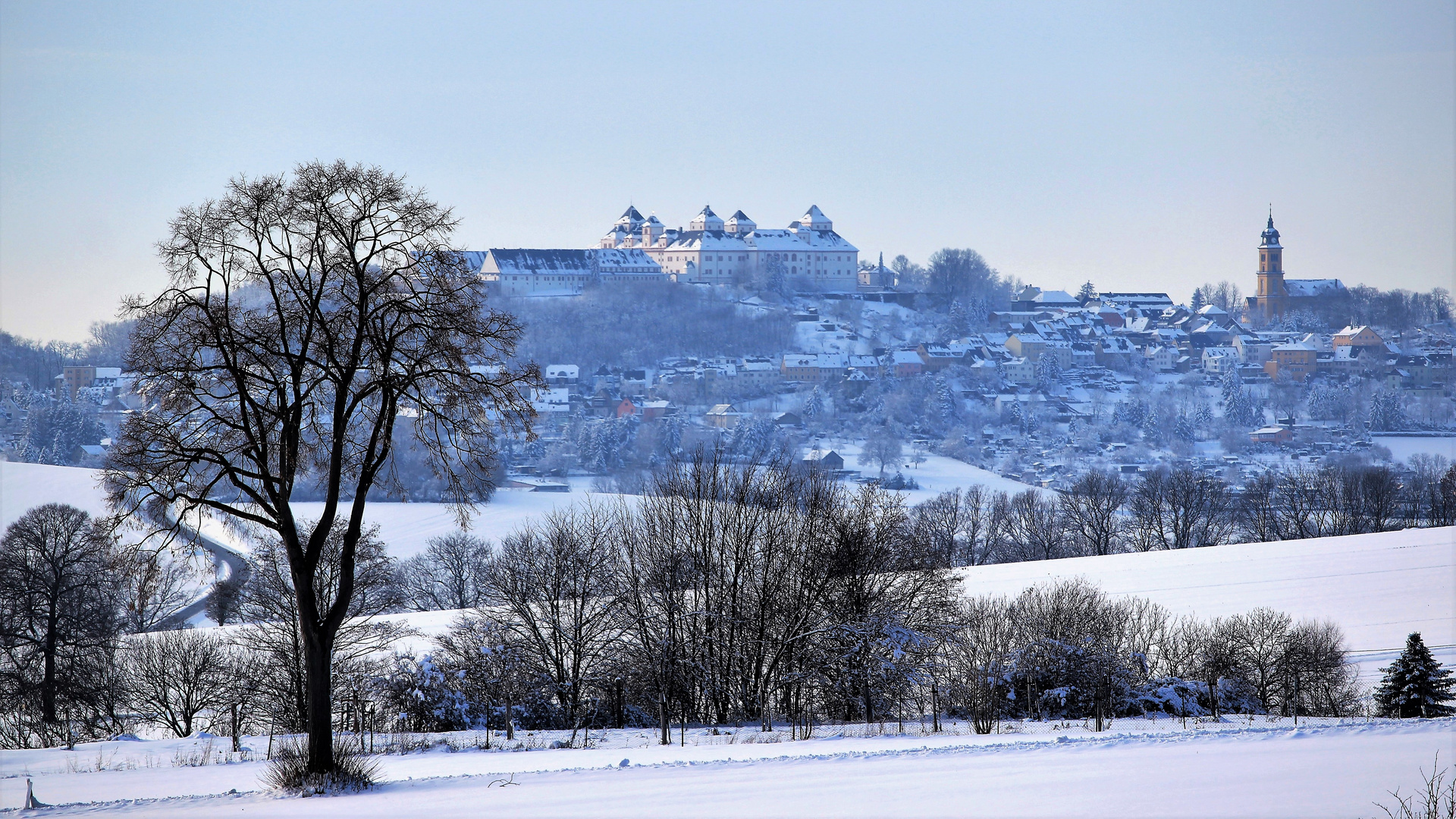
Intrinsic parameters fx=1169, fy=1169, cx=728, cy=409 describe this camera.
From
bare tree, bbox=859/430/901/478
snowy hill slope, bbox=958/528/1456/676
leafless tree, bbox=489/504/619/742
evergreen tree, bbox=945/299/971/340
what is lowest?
snowy hill slope, bbox=958/528/1456/676

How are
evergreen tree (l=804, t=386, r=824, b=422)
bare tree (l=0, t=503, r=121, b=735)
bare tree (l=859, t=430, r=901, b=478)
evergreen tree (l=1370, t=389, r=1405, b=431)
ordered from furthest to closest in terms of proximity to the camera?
evergreen tree (l=804, t=386, r=824, b=422) < evergreen tree (l=1370, t=389, r=1405, b=431) < bare tree (l=859, t=430, r=901, b=478) < bare tree (l=0, t=503, r=121, b=735)

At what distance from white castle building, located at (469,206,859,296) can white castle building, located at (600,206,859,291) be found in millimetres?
108

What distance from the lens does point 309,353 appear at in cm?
983

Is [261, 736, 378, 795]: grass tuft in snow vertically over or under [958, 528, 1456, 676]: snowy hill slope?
over

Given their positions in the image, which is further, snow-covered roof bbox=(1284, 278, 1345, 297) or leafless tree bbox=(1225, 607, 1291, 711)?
snow-covered roof bbox=(1284, 278, 1345, 297)

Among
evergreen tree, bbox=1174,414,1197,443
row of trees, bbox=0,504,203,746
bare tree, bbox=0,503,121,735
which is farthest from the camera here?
evergreen tree, bbox=1174,414,1197,443

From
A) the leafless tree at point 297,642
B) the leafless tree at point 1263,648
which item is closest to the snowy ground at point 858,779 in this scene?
the leafless tree at point 297,642

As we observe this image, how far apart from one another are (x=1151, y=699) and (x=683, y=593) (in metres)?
7.10

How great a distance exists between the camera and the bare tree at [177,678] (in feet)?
66.1

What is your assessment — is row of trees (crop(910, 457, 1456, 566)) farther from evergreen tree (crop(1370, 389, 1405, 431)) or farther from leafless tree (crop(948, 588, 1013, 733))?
evergreen tree (crop(1370, 389, 1405, 431))

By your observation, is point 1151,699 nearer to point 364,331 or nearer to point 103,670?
point 364,331

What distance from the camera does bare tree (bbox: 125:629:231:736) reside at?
20.1m

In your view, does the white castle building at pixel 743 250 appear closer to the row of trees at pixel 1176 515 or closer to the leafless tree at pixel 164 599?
the row of trees at pixel 1176 515

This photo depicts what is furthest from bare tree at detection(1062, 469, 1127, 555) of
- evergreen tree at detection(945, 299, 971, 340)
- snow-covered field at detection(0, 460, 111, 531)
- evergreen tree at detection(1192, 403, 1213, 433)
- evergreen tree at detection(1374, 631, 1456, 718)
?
evergreen tree at detection(945, 299, 971, 340)
